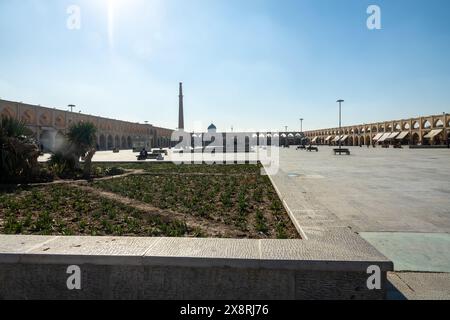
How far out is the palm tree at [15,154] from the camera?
35.5 feet

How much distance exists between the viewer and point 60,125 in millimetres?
51219

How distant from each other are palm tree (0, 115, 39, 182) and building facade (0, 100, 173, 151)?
229cm

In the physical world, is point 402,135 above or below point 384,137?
above

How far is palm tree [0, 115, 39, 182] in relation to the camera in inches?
426

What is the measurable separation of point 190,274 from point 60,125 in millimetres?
56244

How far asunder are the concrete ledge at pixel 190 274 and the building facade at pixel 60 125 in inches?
497

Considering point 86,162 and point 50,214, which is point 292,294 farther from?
point 86,162

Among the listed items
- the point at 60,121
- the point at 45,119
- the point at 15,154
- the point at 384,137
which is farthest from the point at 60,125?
the point at 384,137

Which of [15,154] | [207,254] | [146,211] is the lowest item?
[146,211]

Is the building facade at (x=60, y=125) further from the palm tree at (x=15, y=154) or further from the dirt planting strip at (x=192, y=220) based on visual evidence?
the dirt planting strip at (x=192, y=220)

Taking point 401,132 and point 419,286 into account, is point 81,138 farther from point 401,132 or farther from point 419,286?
point 401,132

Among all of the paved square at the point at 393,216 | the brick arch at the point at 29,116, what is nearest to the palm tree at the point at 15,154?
the paved square at the point at 393,216

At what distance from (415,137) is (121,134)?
67.2 meters
